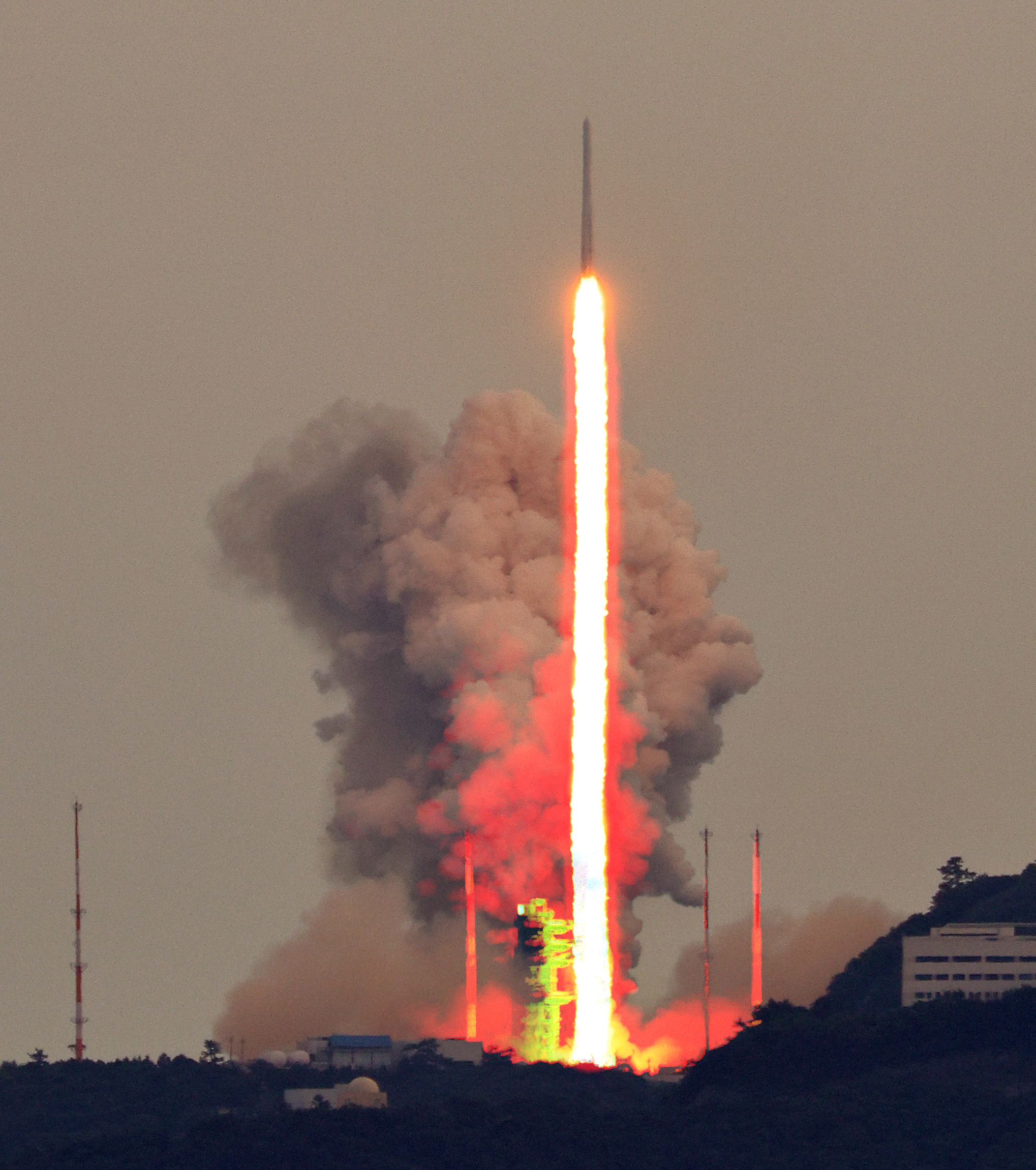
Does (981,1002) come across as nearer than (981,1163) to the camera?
No

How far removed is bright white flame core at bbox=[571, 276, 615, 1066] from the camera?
194 m

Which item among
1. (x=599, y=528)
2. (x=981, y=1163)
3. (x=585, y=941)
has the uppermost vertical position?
(x=599, y=528)

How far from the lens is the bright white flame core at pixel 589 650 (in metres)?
194

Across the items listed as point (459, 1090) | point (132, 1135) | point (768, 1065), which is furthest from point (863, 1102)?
point (132, 1135)

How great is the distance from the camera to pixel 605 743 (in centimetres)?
19912

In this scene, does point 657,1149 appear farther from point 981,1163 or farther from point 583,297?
point 583,297

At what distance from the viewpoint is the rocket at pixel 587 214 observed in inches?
7200

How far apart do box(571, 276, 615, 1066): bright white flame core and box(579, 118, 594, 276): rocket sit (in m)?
4.21

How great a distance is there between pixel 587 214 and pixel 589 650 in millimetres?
22532

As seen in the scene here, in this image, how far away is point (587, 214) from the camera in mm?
186125

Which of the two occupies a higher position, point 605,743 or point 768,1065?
point 605,743

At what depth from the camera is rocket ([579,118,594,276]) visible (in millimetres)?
182875

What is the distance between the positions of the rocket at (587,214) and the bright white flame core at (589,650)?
13.8 ft

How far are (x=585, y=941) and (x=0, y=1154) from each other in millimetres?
30398
